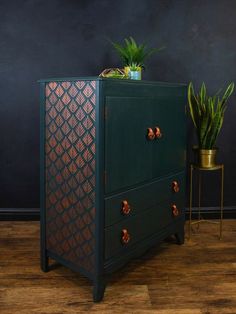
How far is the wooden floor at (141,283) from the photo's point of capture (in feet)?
5.08

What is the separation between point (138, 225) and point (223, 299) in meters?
0.46

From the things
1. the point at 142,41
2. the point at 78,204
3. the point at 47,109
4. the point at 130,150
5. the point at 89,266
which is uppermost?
the point at 142,41

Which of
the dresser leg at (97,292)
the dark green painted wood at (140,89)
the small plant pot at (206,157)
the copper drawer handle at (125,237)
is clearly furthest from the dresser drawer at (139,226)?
the dark green painted wood at (140,89)

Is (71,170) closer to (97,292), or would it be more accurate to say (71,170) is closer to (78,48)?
(97,292)

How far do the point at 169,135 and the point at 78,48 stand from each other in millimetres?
829

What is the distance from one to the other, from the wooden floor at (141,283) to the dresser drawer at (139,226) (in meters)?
0.16

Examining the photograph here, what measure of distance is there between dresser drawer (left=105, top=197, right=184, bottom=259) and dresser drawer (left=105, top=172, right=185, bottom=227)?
26 mm

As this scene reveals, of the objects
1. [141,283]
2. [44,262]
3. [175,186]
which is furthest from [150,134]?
[44,262]

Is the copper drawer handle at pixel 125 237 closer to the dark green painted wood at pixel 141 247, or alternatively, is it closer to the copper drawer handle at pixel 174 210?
the dark green painted wood at pixel 141 247

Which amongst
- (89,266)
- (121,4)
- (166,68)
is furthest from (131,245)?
(121,4)

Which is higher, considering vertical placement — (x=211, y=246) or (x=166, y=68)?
(x=166, y=68)

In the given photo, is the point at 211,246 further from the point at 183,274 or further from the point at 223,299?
the point at 223,299

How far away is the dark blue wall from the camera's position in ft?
7.67

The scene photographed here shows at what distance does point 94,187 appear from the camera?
1.56m
